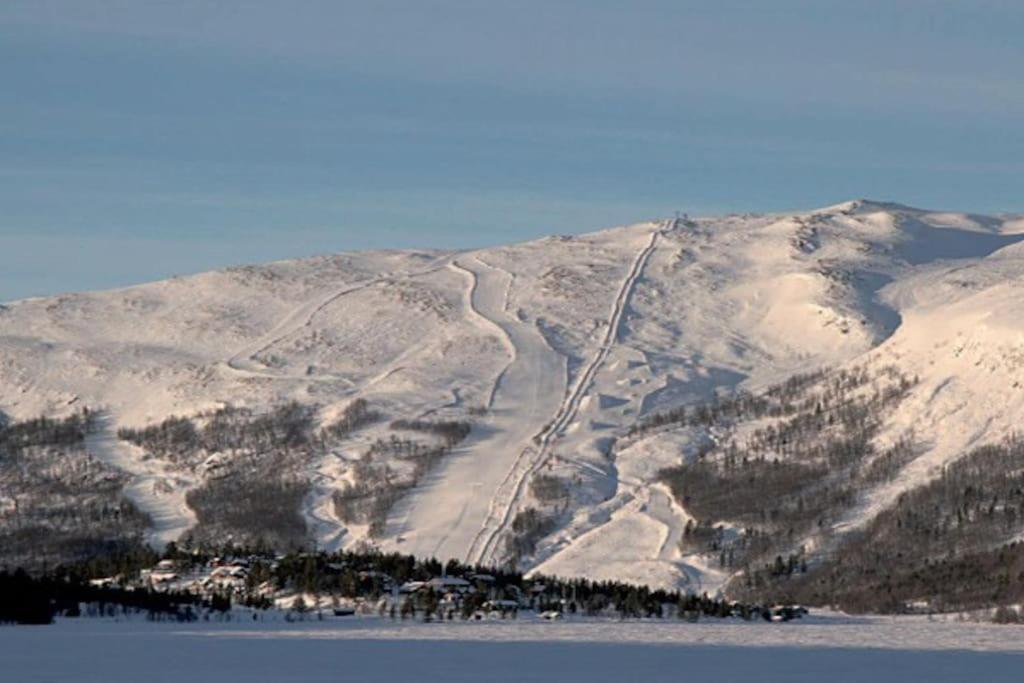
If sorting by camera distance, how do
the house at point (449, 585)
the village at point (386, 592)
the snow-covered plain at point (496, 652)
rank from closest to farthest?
1. the snow-covered plain at point (496, 652)
2. the village at point (386, 592)
3. the house at point (449, 585)

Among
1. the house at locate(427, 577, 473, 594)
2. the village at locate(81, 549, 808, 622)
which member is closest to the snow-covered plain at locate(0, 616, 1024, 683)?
the village at locate(81, 549, 808, 622)

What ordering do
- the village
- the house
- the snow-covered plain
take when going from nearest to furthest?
1. the snow-covered plain
2. the village
3. the house

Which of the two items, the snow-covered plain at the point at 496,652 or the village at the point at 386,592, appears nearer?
the snow-covered plain at the point at 496,652

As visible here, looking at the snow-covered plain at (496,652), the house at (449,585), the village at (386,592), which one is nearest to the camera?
the snow-covered plain at (496,652)

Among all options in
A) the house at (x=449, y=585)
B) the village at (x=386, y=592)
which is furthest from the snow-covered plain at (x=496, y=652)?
the house at (x=449, y=585)

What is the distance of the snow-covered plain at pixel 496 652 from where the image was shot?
88.1 metres

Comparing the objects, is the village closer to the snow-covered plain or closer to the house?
the house

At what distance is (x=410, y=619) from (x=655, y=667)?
155 ft

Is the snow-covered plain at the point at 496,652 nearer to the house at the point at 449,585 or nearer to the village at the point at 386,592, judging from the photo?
the village at the point at 386,592

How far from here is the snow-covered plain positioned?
88125 mm

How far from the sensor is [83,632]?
115 m

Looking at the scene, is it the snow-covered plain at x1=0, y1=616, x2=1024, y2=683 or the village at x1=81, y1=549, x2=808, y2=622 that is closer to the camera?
the snow-covered plain at x1=0, y1=616, x2=1024, y2=683

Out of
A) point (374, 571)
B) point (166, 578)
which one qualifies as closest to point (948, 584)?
point (374, 571)

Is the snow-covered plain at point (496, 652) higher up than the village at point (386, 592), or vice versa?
the village at point (386, 592)
